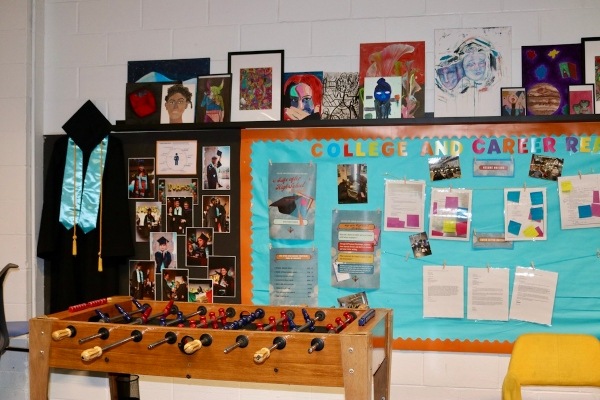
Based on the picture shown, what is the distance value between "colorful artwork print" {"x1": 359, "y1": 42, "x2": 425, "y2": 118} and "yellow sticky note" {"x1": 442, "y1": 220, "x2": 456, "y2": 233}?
0.55 m

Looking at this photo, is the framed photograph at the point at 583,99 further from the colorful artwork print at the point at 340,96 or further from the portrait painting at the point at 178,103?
the portrait painting at the point at 178,103

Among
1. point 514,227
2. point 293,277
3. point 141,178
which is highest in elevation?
point 141,178

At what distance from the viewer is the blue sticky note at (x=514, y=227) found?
327cm

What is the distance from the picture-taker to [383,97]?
338cm

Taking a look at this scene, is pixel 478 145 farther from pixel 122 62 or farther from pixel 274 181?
pixel 122 62

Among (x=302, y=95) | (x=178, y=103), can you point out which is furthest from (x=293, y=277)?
(x=178, y=103)

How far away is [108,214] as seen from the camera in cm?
358

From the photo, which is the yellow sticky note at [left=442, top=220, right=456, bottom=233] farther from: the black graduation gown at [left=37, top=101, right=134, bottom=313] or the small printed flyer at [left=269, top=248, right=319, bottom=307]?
the black graduation gown at [left=37, top=101, right=134, bottom=313]

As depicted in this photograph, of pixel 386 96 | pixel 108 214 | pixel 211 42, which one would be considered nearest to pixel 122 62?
pixel 211 42

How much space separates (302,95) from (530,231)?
1324 millimetres

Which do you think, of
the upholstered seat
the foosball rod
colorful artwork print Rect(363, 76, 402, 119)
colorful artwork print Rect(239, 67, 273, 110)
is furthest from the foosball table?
colorful artwork print Rect(239, 67, 273, 110)

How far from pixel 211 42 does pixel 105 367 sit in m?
1.86

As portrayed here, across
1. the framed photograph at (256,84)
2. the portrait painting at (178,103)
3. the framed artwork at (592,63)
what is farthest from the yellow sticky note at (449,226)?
the portrait painting at (178,103)

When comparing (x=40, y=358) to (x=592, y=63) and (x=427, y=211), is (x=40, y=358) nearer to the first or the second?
(x=427, y=211)
